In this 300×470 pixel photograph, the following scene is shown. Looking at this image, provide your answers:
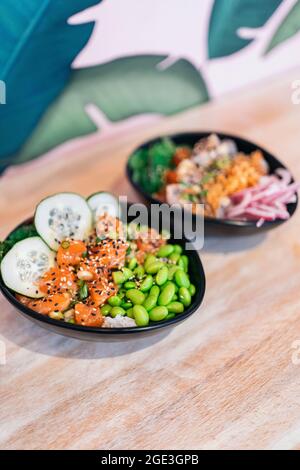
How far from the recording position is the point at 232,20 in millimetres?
2443

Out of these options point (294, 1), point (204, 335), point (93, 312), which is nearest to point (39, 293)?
point (93, 312)

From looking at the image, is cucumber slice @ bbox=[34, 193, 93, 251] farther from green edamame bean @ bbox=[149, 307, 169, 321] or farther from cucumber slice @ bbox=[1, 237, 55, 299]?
green edamame bean @ bbox=[149, 307, 169, 321]

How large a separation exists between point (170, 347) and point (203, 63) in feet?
4.54

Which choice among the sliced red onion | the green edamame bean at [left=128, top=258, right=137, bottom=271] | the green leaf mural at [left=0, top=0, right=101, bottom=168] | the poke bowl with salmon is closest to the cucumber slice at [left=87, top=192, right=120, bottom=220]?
the poke bowl with salmon

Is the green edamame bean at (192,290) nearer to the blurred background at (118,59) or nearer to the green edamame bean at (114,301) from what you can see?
the green edamame bean at (114,301)

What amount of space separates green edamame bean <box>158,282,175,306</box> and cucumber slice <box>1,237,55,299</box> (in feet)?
1.03

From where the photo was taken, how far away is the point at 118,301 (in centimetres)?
154

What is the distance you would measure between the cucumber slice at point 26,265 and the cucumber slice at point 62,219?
1.5 inches

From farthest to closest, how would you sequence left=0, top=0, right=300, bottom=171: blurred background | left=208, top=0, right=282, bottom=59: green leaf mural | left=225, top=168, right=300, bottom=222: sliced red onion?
left=208, top=0, right=282, bottom=59: green leaf mural < left=0, top=0, right=300, bottom=171: blurred background < left=225, top=168, right=300, bottom=222: sliced red onion

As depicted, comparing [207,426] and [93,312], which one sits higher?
[93,312]

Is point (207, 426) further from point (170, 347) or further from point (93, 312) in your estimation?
point (93, 312)

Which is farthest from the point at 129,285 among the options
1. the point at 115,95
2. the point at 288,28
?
the point at 288,28

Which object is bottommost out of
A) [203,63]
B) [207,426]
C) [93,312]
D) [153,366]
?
[207,426]

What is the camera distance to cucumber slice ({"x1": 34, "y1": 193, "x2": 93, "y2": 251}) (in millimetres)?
1649
